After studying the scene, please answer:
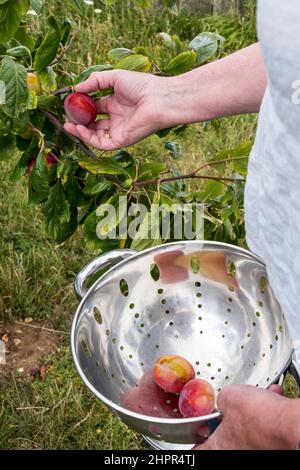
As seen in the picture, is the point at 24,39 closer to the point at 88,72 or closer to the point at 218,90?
the point at 88,72

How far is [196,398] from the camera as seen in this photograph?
4.26 feet

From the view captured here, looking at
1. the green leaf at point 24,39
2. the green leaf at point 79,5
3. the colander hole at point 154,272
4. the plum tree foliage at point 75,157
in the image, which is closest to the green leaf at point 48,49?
the plum tree foliage at point 75,157

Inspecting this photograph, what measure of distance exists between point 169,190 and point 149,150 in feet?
5.16

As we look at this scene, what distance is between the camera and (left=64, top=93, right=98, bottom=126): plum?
1435mm

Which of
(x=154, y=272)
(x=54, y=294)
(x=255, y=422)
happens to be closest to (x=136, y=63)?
(x=154, y=272)

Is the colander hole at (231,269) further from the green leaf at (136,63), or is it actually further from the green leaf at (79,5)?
the green leaf at (79,5)

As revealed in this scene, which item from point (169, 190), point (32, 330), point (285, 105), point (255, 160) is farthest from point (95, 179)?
point (32, 330)

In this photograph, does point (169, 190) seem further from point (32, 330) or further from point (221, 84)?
point (32, 330)

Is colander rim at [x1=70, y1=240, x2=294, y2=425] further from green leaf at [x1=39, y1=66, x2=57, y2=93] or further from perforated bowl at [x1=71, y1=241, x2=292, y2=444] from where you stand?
green leaf at [x1=39, y1=66, x2=57, y2=93]

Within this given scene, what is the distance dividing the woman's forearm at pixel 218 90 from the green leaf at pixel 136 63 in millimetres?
81

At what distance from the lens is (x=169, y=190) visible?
1603mm

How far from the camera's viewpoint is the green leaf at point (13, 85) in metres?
1.32

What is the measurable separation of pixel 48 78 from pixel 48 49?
0.21ft
